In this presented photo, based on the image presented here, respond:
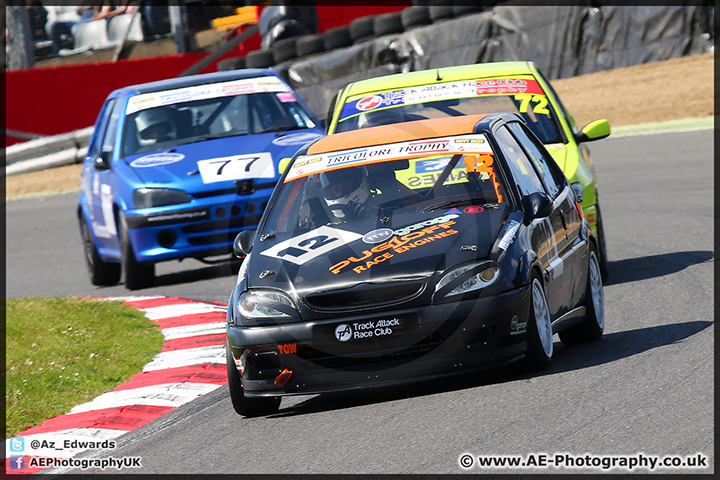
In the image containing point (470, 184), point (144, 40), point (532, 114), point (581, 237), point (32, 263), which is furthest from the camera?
point (144, 40)

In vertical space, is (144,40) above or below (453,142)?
below

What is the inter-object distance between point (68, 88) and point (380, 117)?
17.5m

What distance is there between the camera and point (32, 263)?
14.2 metres

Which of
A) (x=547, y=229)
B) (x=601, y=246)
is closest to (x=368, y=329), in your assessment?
(x=547, y=229)

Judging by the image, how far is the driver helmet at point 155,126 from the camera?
445 inches

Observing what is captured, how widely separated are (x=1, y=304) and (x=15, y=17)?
18.8m

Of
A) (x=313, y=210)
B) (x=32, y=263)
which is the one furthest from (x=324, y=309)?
(x=32, y=263)

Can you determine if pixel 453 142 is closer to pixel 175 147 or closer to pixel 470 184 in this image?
pixel 470 184

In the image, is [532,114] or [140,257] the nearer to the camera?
[532,114]

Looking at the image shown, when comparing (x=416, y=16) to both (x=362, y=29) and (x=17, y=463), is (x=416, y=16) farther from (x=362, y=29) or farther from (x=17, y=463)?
(x=17, y=463)

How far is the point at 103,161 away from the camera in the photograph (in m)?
11.2

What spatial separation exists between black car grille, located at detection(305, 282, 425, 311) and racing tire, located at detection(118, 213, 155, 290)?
5425mm

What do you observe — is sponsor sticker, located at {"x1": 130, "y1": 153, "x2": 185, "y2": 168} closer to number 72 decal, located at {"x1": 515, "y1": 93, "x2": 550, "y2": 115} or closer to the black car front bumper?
number 72 decal, located at {"x1": 515, "y1": 93, "x2": 550, "y2": 115}

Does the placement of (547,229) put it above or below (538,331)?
above
